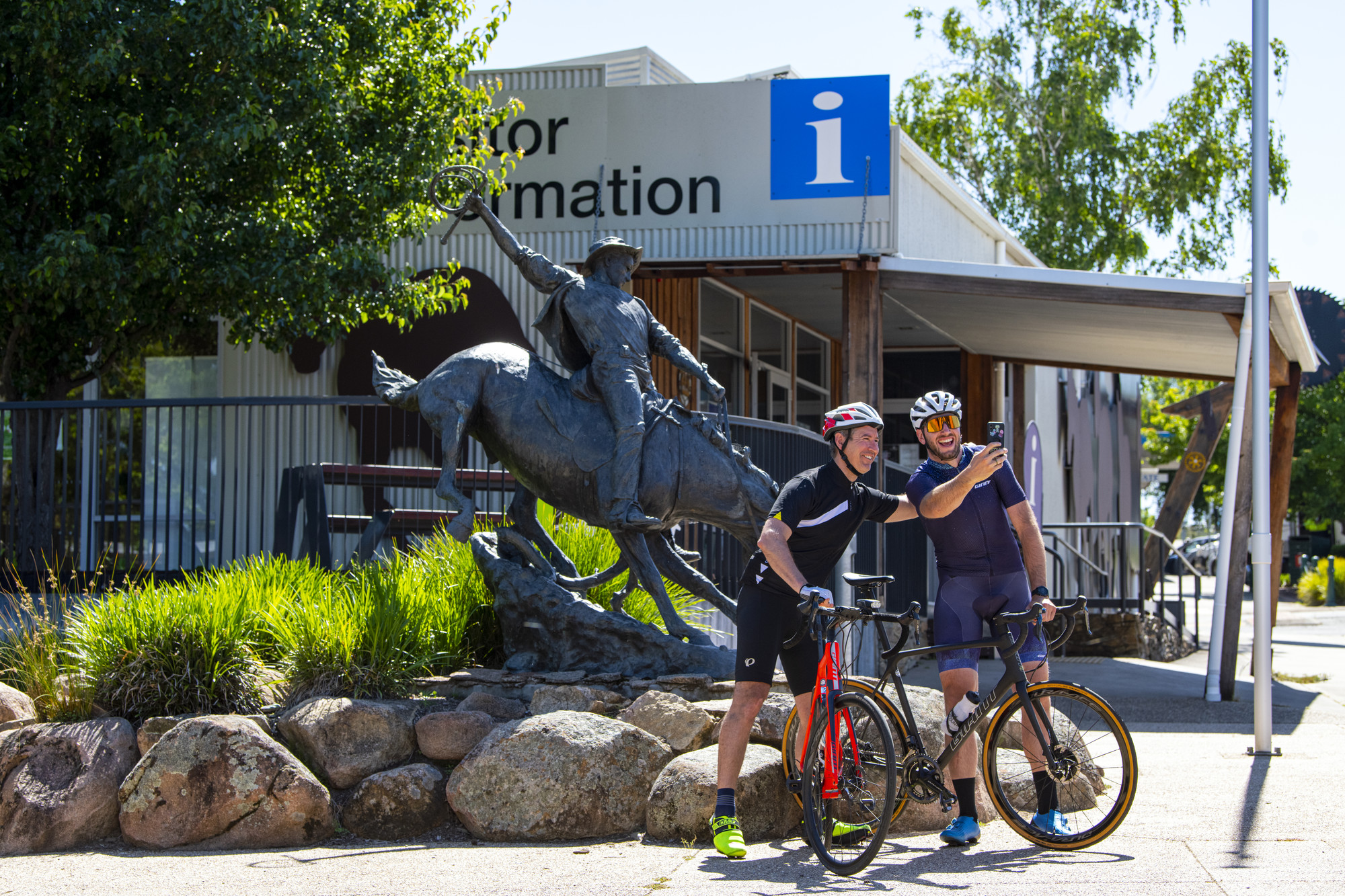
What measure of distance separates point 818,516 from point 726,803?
119 cm

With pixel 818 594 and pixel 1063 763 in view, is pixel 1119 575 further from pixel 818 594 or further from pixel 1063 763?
pixel 818 594

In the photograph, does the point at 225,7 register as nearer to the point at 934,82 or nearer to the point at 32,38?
the point at 32,38

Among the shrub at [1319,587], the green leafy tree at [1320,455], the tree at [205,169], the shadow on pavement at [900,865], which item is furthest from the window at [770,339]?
the green leafy tree at [1320,455]

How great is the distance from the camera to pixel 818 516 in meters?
5.48

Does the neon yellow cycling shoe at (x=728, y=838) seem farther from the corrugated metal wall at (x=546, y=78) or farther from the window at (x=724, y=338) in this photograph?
the corrugated metal wall at (x=546, y=78)

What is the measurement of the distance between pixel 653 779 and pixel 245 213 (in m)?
7.32

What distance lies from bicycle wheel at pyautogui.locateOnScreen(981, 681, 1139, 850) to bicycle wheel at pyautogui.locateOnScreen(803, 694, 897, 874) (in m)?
0.51

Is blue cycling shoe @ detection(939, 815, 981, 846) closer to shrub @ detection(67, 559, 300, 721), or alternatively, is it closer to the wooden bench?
shrub @ detection(67, 559, 300, 721)

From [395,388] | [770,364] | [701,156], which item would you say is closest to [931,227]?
[701,156]

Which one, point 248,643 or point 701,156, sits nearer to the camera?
point 248,643

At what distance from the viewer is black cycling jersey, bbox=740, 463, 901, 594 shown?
17.8ft

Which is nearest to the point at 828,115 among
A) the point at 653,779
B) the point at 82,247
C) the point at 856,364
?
the point at 856,364

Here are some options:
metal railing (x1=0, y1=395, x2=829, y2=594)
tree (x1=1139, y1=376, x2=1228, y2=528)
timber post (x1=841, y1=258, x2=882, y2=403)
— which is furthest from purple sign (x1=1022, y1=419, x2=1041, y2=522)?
tree (x1=1139, y1=376, x2=1228, y2=528)

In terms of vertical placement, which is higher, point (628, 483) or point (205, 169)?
point (205, 169)
